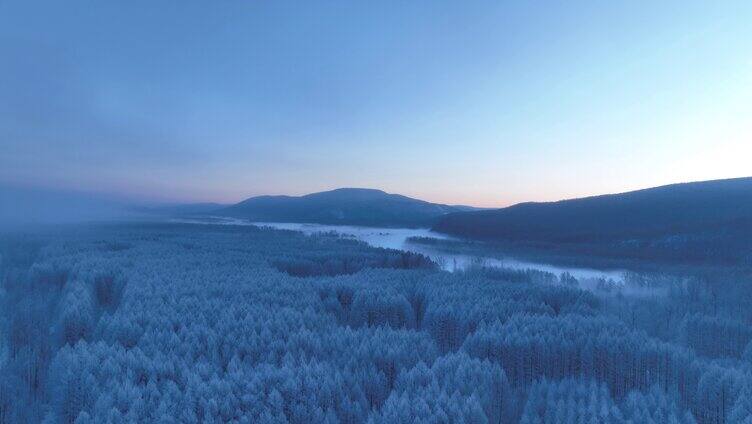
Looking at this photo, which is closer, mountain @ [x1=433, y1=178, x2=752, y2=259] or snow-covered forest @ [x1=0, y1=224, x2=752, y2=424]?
snow-covered forest @ [x1=0, y1=224, x2=752, y2=424]

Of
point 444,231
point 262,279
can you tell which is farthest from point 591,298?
point 444,231

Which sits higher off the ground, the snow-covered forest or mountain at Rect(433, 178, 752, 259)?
mountain at Rect(433, 178, 752, 259)

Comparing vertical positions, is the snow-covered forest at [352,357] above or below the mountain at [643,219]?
below

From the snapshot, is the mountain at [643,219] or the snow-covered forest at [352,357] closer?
the snow-covered forest at [352,357]

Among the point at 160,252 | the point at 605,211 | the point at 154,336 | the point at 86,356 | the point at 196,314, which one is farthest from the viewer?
the point at 605,211

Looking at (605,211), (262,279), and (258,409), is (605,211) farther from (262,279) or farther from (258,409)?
(258,409)
